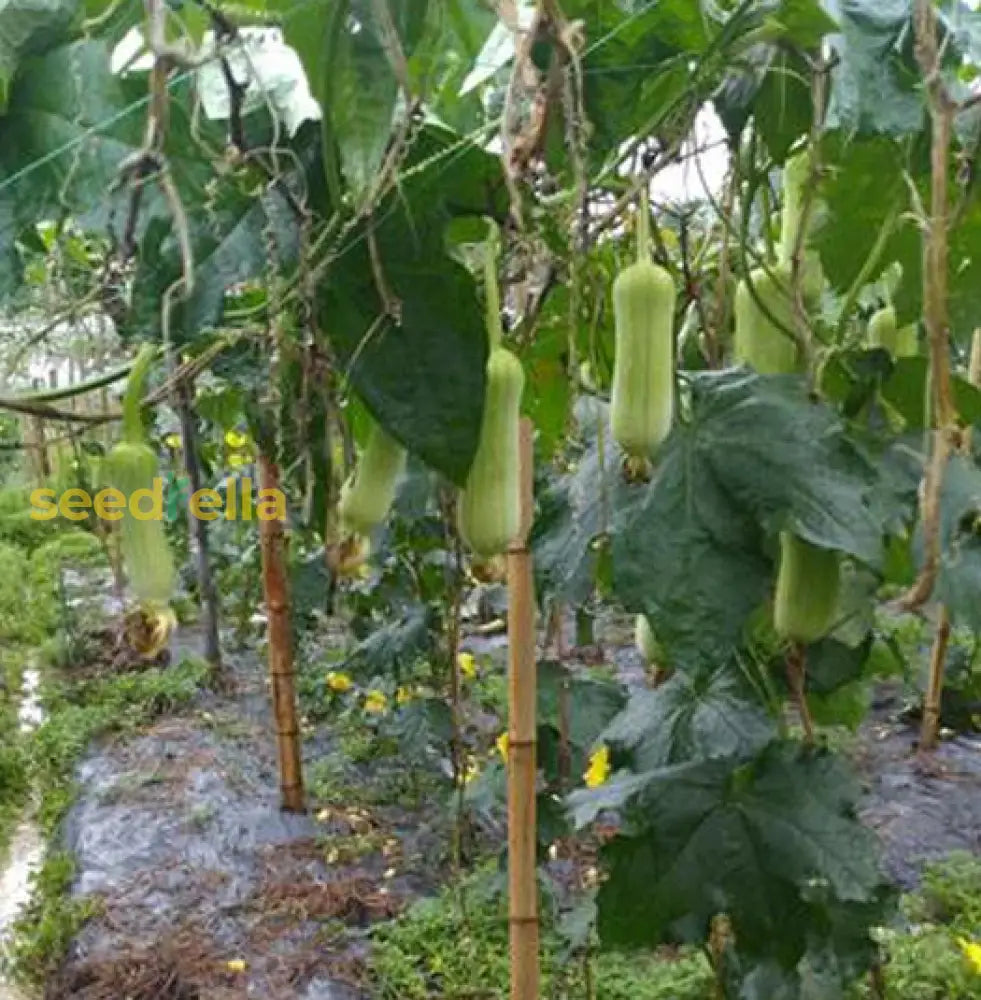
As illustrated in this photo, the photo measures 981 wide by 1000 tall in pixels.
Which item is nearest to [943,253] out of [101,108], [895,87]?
[895,87]

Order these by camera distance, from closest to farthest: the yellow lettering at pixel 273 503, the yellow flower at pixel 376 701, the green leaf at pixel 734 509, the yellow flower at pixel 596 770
A: the green leaf at pixel 734 509 < the yellow lettering at pixel 273 503 < the yellow flower at pixel 596 770 < the yellow flower at pixel 376 701

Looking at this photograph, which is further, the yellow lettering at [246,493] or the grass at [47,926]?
the yellow lettering at [246,493]

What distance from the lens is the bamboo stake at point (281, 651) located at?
2.64m

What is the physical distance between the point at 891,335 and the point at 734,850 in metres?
0.44

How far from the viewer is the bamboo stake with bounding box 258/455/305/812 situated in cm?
264

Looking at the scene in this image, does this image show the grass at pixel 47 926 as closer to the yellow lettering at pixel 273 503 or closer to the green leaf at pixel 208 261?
the yellow lettering at pixel 273 503

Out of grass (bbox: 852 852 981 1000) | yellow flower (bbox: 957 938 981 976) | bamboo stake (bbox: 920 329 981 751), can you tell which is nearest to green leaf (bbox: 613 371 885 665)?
grass (bbox: 852 852 981 1000)

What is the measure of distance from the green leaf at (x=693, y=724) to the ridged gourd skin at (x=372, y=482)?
1.62 feet

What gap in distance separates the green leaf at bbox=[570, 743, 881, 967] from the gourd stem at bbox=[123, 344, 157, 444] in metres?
0.59

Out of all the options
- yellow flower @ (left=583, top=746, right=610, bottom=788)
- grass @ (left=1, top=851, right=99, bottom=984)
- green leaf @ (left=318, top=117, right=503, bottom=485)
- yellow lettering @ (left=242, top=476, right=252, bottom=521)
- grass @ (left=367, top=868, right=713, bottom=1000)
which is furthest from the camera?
yellow lettering @ (left=242, top=476, right=252, bottom=521)

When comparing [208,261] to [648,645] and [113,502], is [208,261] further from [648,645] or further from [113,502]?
[648,645]

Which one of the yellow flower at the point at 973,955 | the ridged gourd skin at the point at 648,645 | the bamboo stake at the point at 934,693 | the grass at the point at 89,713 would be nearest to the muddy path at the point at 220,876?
the grass at the point at 89,713

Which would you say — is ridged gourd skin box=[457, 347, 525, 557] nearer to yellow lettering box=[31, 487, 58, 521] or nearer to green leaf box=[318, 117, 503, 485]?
green leaf box=[318, 117, 503, 485]

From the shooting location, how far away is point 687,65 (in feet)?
2.69
